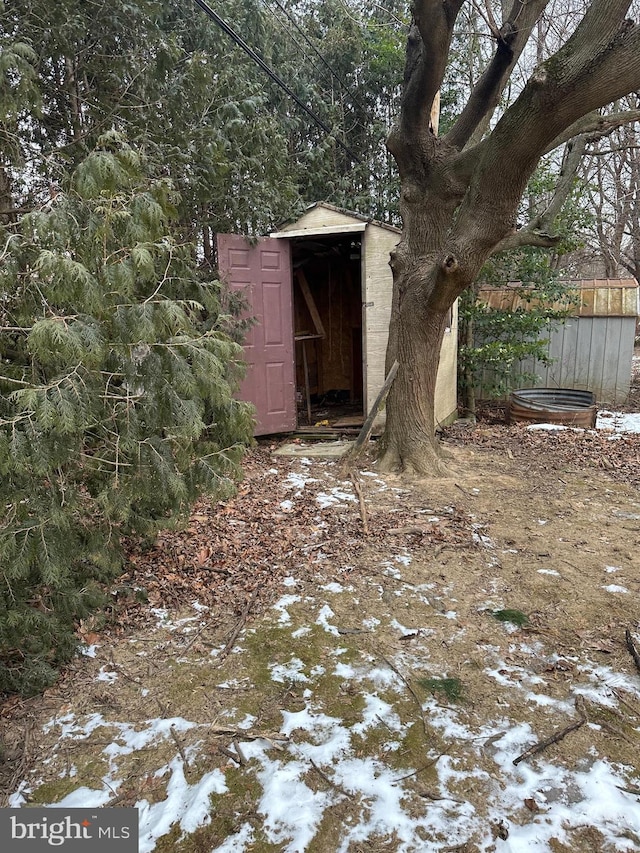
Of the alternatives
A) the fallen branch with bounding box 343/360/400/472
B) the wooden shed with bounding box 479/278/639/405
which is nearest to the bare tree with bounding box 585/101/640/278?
the wooden shed with bounding box 479/278/639/405

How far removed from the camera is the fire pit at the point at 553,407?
671 cm

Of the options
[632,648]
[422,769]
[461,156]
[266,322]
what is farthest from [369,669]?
[266,322]

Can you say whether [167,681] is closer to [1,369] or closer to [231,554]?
[231,554]

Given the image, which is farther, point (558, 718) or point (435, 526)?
point (435, 526)

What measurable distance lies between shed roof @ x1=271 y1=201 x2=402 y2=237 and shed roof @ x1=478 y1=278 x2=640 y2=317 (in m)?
2.87

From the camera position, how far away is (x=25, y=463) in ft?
5.62

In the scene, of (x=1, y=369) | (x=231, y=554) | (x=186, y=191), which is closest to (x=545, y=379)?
(x=186, y=191)

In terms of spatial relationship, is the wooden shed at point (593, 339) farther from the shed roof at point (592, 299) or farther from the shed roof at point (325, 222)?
the shed roof at point (325, 222)

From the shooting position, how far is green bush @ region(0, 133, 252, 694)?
1754 millimetres

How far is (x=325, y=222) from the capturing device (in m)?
Answer: 5.97

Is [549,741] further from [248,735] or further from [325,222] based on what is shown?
[325,222]

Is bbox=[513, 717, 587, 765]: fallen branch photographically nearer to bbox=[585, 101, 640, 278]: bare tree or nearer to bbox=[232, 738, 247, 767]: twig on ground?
bbox=[232, 738, 247, 767]: twig on ground

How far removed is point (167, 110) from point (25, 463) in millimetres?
4667

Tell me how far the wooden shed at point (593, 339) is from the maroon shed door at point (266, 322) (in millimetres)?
3661
